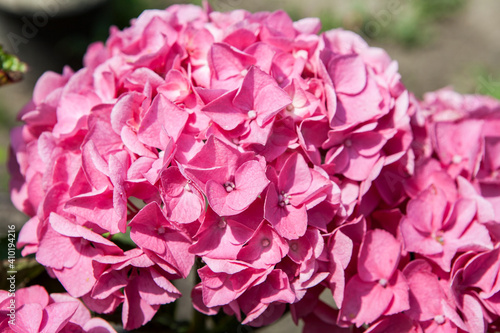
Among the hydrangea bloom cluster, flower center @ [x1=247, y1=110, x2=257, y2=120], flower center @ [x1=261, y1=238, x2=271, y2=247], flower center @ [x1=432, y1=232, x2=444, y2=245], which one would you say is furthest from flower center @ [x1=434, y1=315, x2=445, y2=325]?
flower center @ [x1=247, y1=110, x2=257, y2=120]

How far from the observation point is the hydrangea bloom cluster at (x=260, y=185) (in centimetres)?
74

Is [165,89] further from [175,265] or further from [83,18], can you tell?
[83,18]

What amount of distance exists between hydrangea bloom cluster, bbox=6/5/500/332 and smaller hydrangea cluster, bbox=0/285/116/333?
0.11ft

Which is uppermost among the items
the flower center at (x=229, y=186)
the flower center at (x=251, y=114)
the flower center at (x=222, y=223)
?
the flower center at (x=251, y=114)

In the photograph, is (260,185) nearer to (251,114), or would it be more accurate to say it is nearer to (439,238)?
(251,114)

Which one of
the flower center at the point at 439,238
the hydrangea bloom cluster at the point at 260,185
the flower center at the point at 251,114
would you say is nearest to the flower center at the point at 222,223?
the hydrangea bloom cluster at the point at 260,185

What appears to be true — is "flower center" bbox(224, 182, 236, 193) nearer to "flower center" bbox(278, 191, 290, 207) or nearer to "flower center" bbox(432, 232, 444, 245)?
"flower center" bbox(278, 191, 290, 207)

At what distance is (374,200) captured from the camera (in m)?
0.87

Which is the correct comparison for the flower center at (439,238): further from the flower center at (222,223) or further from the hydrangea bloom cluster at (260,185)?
the flower center at (222,223)

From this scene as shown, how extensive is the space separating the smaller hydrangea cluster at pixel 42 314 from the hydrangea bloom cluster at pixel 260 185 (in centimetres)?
3

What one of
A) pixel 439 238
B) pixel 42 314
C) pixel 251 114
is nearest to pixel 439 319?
pixel 439 238

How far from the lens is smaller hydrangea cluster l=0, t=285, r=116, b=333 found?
0.71 meters

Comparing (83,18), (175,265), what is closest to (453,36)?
(83,18)

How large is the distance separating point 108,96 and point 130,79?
2.4 inches
